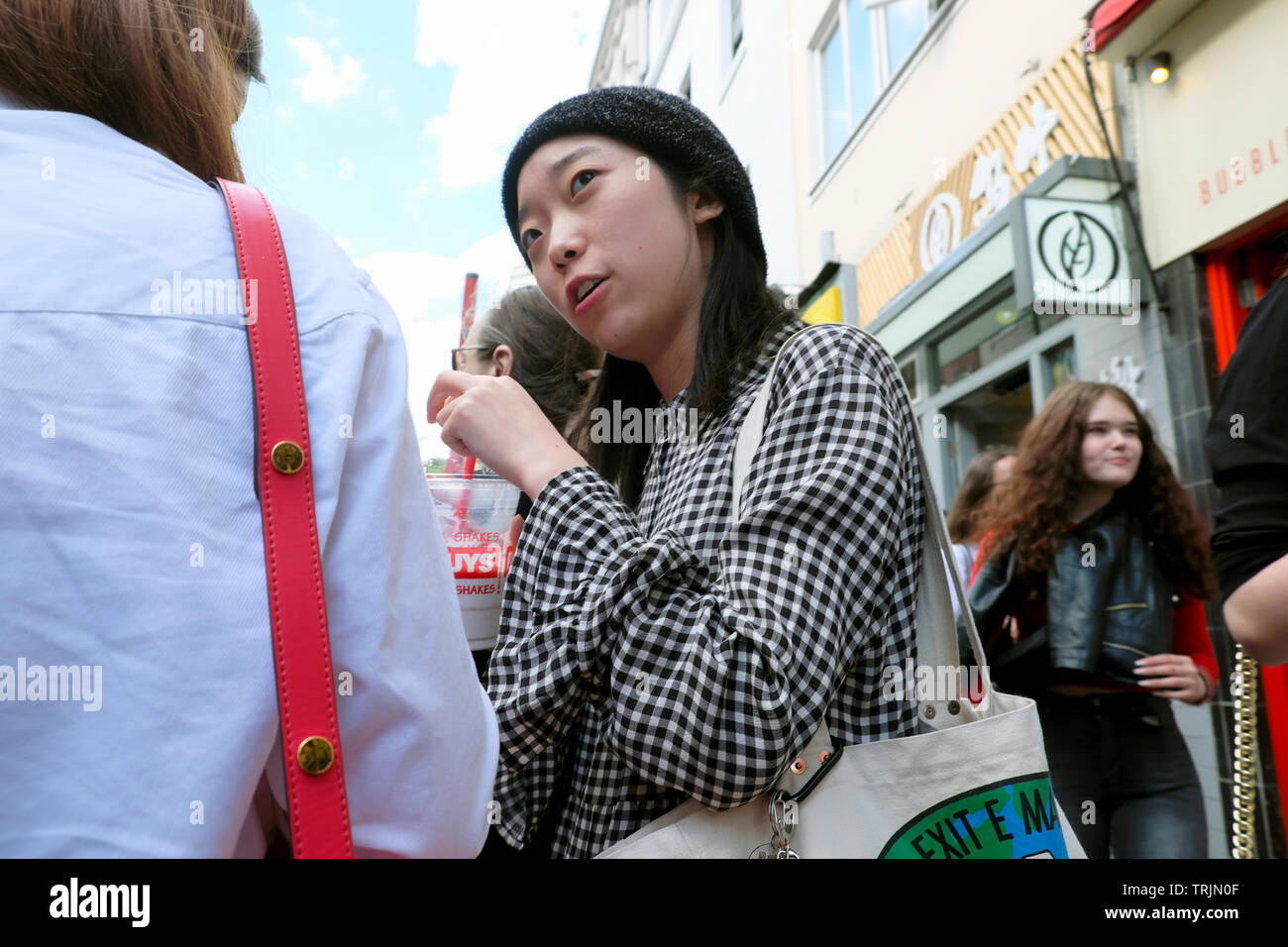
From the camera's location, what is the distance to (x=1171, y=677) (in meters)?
2.88

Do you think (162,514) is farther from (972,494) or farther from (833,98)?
(833,98)

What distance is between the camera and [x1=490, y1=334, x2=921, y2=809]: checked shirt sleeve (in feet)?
3.21

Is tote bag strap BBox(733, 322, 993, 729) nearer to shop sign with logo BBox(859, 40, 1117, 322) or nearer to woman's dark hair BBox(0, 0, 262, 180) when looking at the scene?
woman's dark hair BBox(0, 0, 262, 180)

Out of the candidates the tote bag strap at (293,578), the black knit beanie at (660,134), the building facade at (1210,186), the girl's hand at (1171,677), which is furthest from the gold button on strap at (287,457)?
the building facade at (1210,186)

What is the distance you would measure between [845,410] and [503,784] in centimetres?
68

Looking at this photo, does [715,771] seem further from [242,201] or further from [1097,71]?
[1097,71]

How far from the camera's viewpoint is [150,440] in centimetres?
63

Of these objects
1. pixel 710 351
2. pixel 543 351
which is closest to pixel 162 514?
pixel 710 351

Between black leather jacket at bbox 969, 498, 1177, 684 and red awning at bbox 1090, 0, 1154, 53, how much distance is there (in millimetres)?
2610

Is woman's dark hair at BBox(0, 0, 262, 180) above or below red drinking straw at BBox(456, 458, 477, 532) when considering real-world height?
above

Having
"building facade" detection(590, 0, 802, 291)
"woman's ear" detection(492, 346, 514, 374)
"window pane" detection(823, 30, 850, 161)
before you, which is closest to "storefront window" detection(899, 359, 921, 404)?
"building facade" detection(590, 0, 802, 291)

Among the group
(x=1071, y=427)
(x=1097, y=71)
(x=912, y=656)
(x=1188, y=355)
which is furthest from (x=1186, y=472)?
(x=912, y=656)

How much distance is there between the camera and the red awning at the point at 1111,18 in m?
4.33

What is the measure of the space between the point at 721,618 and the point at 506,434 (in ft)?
1.37
